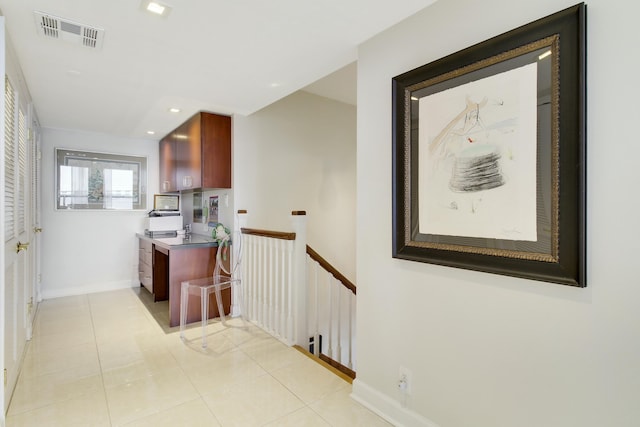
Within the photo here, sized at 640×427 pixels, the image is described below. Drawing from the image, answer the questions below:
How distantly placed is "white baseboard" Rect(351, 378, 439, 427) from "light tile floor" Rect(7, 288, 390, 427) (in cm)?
4

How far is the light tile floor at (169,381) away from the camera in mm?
1879

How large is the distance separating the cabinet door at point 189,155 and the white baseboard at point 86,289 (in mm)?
1802

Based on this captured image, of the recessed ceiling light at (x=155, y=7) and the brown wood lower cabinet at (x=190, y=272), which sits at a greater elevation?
the recessed ceiling light at (x=155, y=7)

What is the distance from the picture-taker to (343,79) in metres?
3.70

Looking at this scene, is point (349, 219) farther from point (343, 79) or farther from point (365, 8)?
point (365, 8)

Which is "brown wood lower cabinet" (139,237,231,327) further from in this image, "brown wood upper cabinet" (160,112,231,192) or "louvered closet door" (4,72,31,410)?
"louvered closet door" (4,72,31,410)

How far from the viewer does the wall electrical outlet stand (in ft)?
5.78

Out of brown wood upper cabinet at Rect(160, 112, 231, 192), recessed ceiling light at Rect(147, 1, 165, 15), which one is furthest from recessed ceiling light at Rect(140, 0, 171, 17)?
brown wood upper cabinet at Rect(160, 112, 231, 192)

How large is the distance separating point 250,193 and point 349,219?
153 centimetres

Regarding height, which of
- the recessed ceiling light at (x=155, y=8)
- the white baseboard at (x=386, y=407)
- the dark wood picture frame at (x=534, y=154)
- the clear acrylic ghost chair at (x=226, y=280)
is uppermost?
the recessed ceiling light at (x=155, y=8)

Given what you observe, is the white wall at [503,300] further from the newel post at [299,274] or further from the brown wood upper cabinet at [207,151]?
the brown wood upper cabinet at [207,151]

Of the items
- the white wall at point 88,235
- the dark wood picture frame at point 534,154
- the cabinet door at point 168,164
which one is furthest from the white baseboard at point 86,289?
the dark wood picture frame at point 534,154

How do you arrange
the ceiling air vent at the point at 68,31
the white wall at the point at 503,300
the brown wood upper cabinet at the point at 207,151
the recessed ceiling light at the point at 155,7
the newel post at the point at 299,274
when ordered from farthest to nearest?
1. the brown wood upper cabinet at the point at 207,151
2. the newel post at the point at 299,274
3. the ceiling air vent at the point at 68,31
4. the recessed ceiling light at the point at 155,7
5. the white wall at the point at 503,300

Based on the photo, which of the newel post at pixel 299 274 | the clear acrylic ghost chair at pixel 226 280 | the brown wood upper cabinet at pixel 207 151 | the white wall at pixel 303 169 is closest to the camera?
the newel post at pixel 299 274
